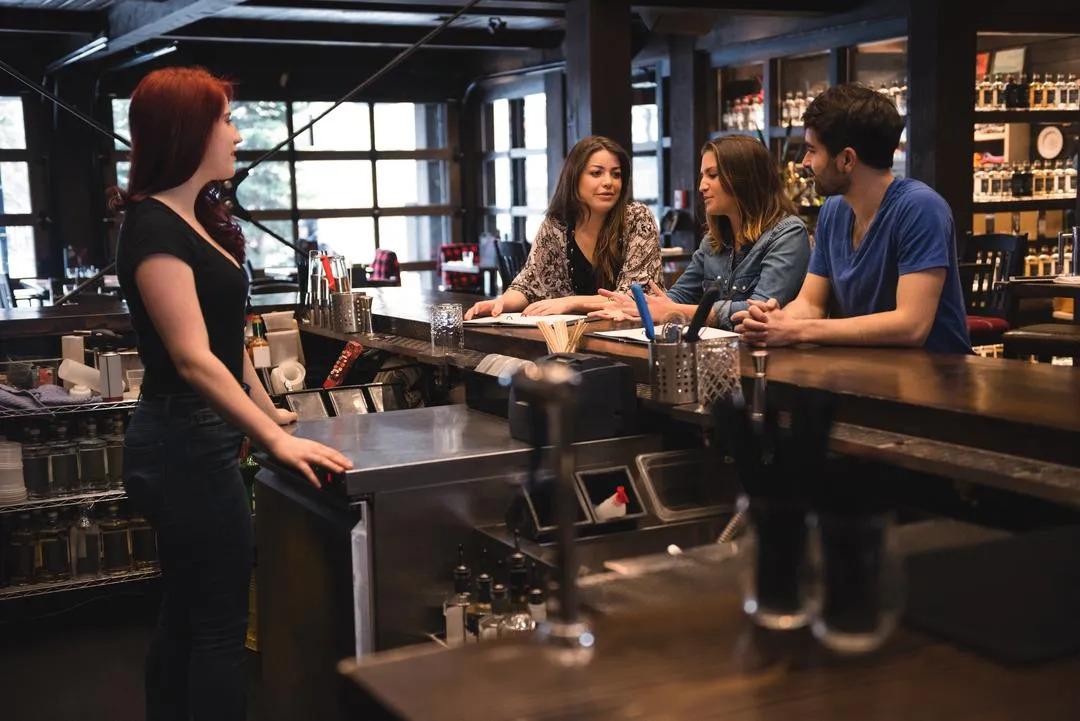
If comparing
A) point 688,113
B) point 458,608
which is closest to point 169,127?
point 458,608

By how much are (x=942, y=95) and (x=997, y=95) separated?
2.06 feet

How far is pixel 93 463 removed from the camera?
4.00m

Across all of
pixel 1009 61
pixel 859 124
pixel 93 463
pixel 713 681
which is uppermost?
pixel 1009 61

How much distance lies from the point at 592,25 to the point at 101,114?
17.6 ft

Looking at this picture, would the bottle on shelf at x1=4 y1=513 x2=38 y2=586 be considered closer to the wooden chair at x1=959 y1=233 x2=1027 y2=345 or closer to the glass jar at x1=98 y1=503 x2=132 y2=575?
the glass jar at x1=98 y1=503 x2=132 y2=575

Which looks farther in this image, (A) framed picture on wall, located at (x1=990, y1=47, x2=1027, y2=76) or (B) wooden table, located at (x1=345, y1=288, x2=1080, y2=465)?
(A) framed picture on wall, located at (x1=990, y1=47, x2=1027, y2=76)

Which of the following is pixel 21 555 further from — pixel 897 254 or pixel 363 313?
pixel 897 254

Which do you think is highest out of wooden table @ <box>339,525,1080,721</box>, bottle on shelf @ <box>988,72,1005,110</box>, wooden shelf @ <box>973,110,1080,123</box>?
bottle on shelf @ <box>988,72,1005,110</box>

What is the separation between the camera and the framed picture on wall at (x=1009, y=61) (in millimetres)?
8070

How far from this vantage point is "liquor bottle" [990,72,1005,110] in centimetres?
798

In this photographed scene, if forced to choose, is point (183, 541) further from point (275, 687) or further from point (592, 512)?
point (592, 512)

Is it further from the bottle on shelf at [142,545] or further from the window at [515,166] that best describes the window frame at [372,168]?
the bottle on shelf at [142,545]

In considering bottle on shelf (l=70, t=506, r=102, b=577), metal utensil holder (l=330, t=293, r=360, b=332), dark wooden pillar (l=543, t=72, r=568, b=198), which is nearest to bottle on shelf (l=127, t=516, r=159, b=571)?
bottle on shelf (l=70, t=506, r=102, b=577)

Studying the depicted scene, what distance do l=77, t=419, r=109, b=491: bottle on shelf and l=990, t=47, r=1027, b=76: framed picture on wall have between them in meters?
6.42
